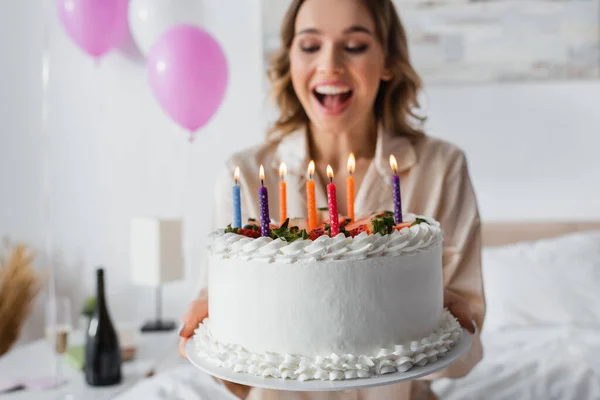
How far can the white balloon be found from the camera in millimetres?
2988

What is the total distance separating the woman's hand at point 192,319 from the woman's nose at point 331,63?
2.05 feet

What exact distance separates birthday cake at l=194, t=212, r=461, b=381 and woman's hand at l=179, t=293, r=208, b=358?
0.22 metres

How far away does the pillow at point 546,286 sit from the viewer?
266cm

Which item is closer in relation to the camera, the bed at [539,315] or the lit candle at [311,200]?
the lit candle at [311,200]

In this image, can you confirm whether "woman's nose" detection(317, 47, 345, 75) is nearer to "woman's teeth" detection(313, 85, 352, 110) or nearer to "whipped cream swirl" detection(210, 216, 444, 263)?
"woman's teeth" detection(313, 85, 352, 110)

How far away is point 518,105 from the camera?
3.24 m

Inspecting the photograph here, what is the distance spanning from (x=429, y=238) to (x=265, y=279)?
318mm

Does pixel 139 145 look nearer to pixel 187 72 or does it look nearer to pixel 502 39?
pixel 187 72

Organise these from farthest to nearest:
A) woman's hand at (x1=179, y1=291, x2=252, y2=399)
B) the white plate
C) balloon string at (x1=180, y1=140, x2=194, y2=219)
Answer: balloon string at (x1=180, y1=140, x2=194, y2=219)
woman's hand at (x1=179, y1=291, x2=252, y2=399)
the white plate

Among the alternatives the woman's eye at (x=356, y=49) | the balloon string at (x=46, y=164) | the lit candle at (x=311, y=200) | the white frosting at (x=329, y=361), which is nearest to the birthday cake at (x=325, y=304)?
the white frosting at (x=329, y=361)

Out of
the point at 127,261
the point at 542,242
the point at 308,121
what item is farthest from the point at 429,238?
the point at 127,261

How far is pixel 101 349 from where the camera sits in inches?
95.3

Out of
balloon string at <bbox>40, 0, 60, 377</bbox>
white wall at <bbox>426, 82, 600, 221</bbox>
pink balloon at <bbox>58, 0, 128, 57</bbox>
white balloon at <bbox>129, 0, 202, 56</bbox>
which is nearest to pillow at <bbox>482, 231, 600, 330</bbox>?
white wall at <bbox>426, 82, 600, 221</bbox>

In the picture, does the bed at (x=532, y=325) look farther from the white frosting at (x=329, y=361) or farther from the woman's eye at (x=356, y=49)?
the woman's eye at (x=356, y=49)
